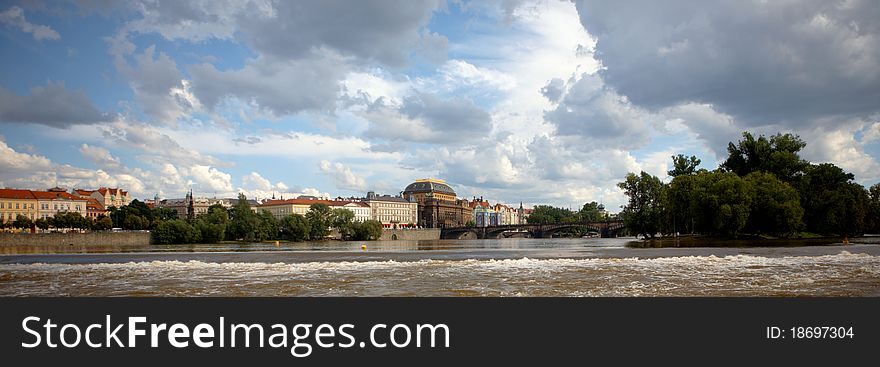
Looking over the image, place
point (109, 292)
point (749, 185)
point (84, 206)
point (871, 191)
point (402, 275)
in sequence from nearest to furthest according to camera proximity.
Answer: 1. point (109, 292)
2. point (402, 275)
3. point (749, 185)
4. point (871, 191)
5. point (84, 206)

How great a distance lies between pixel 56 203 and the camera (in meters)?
142

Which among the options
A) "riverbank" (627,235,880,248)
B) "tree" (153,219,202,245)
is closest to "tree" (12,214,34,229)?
"tree" (153,219,202,245)

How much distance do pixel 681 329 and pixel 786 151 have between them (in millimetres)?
85576

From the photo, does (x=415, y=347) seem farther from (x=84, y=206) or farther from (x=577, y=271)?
(x=84, y=206)

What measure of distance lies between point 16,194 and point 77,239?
138 feet

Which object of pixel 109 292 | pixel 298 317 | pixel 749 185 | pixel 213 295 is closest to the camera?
pixel 298 317

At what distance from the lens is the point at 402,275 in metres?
26.4

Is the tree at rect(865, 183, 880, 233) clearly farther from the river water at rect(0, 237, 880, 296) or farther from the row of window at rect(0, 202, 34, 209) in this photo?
the row of window at rect(0, 202, 34, 209)

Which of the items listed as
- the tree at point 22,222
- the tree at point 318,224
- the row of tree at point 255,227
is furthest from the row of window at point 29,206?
the tree at point 318,224

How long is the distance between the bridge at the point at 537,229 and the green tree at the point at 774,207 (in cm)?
6418

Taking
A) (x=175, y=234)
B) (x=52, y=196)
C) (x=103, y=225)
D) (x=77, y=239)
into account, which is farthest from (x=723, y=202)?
(x=52, y=196)

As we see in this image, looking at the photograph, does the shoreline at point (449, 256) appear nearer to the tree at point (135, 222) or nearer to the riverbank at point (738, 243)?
the riverbank at point (738, 243)

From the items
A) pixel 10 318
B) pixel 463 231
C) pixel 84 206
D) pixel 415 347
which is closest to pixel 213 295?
pixel 10 318

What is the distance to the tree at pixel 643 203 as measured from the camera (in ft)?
298
